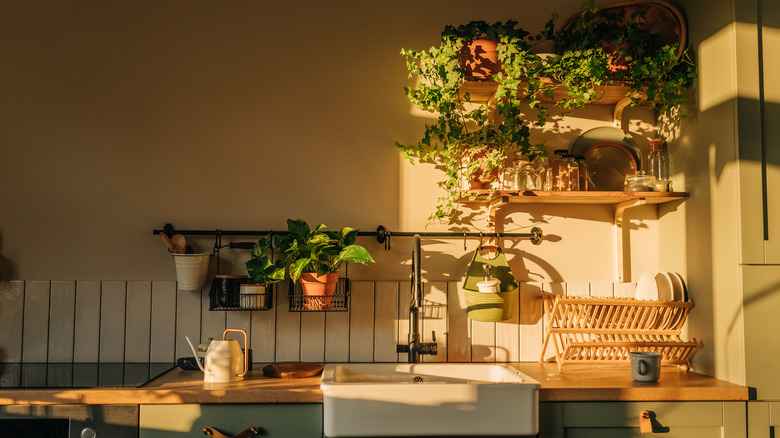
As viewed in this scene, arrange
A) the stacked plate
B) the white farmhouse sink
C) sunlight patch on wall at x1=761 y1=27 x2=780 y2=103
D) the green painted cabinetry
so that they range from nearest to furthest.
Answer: the white farmhouse sink < the green painted cabinetry < sunlight patch on wall at x1=761 y1=27 x2=780 y2=103 < the stacked plate

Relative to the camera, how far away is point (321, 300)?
2059mm

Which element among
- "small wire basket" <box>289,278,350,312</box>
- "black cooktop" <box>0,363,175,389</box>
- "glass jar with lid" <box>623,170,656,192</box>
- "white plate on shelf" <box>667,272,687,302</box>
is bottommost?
"black cooktop" <box>0,363,175,389</box>

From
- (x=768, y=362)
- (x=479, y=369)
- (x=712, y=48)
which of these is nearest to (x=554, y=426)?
(x=479, y=369)

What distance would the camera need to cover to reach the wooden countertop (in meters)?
1.68

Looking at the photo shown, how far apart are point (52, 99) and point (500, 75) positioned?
1.61 metres

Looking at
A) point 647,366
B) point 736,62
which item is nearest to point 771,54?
point 736,62

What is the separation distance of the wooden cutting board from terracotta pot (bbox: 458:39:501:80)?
1107mm

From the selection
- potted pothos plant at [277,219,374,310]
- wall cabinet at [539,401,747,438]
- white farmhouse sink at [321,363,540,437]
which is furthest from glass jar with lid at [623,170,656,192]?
potted pothos plant at [277,219,374,310]

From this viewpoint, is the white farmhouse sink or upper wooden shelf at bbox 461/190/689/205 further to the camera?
upper wooden shelf at bbox 461/190/689/205

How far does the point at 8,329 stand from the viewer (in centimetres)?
218

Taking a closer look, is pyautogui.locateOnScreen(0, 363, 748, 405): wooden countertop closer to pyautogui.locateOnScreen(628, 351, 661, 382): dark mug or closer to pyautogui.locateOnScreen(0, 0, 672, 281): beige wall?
pyautogui.locateOnScreen(628, 351, 661, 382): dark mug

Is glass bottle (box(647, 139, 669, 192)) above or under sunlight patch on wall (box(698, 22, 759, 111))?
under

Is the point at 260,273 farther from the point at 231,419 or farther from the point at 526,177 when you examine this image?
the point at 526,177

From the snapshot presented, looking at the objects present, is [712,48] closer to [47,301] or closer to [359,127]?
[359,127]
